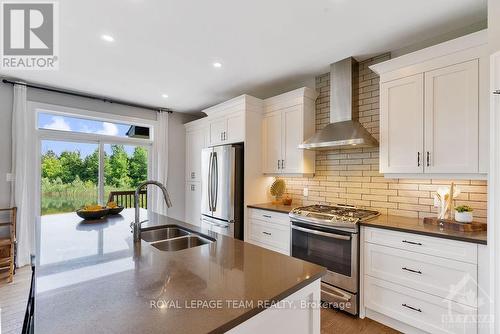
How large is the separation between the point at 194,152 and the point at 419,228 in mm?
3844

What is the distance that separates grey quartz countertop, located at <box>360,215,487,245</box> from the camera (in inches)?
67.4

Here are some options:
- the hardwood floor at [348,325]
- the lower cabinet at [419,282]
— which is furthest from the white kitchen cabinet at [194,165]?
the lower cabinet at [419,282]

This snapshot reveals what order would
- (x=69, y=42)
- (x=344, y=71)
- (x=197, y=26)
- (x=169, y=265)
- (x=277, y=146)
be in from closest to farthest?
(x=169, y=265) → (x=197, y=26) → (x=69, y=42) → (x=344, y=71) → (x=277, y=146)

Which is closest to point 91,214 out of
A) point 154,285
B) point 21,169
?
point 154,285

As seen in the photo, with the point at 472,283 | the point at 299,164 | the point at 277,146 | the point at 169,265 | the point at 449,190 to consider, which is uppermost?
the point at 277,146

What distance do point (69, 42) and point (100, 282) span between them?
7.99 feet

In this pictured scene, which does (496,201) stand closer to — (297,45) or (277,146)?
(297,45)

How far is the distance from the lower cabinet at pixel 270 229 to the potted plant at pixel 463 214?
5.13 feet

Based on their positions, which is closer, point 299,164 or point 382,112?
point 382,112

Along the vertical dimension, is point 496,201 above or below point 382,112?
below

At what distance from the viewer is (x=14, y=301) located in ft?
8.29

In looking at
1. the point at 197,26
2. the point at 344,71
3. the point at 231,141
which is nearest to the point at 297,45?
the point at 344,71

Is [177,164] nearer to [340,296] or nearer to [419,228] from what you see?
[340,296]

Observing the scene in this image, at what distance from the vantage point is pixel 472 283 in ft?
5.52
